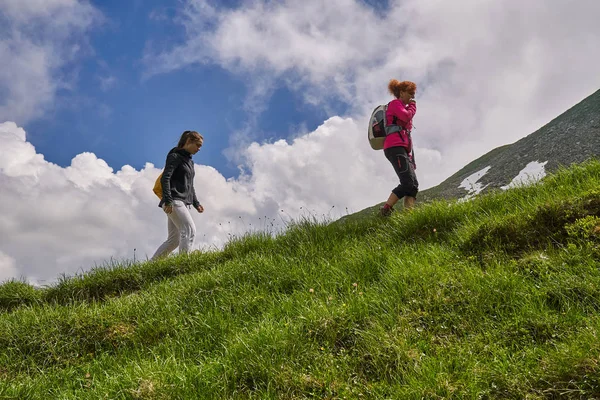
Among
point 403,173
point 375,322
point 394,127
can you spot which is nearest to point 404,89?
point 394,127

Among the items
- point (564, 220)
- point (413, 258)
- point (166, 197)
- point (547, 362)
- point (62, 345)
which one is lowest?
point (547, 362)

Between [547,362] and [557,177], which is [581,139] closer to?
[557,177]

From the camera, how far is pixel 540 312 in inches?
136

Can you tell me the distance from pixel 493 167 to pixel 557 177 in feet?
145

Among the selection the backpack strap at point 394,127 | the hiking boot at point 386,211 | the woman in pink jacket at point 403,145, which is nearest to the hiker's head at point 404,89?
the woman in pink jacket at point 403,145

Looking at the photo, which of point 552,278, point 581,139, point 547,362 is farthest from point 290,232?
point 581,139

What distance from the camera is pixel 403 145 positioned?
8.10 meters

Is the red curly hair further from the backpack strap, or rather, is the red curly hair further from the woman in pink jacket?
the backpack strap

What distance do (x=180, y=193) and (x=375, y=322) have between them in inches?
247

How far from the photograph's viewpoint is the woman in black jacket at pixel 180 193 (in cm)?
861

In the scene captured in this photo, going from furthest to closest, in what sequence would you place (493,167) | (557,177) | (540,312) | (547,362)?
(493,167), (557,177), (540,312), (547,362)

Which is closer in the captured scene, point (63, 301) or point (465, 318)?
point (465, 318)

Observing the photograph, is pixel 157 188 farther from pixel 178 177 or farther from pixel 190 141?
pixel 190 141

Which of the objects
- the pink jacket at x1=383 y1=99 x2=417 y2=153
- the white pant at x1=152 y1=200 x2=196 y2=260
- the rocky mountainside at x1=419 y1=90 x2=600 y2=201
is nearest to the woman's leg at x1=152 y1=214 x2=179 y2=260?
the white pant at x1=152 y1=200 x2=196 y2=260
